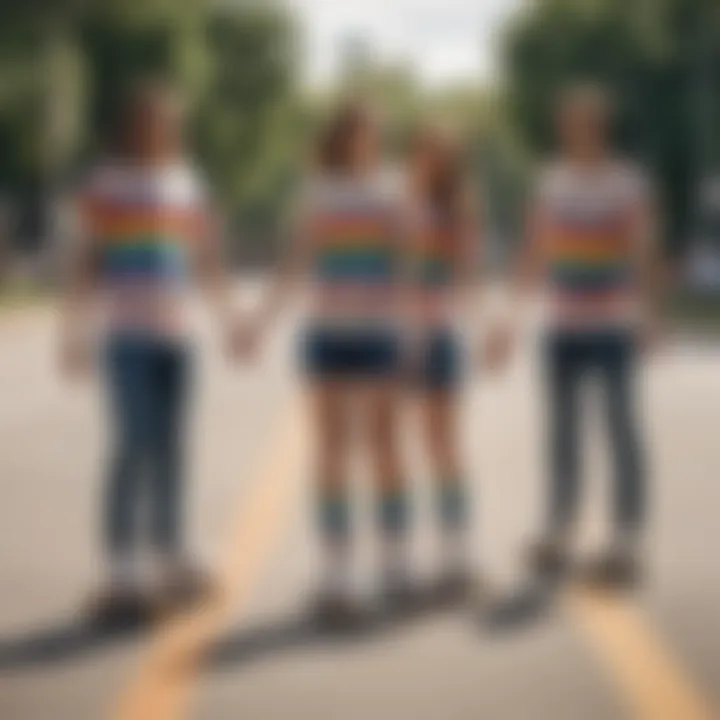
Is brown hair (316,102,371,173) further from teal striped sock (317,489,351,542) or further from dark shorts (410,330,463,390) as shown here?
teal striped sock (317,489,351,542)

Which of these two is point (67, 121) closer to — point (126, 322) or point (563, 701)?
point (126, 322)

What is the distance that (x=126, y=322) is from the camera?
5055 millimetres

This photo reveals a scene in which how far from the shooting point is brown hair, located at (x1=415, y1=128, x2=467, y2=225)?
5.09 m

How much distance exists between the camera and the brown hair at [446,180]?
5086 millimetres

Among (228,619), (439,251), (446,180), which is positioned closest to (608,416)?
(439,251)

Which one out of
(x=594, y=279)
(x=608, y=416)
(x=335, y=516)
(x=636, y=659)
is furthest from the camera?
(x=608, y=416)

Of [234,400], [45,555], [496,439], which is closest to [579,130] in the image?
[45,555]

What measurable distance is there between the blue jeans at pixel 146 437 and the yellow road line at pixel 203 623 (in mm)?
264

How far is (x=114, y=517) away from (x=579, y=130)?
1.64 metres

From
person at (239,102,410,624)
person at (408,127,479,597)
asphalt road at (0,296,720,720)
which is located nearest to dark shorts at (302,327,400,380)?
person at (239,102,410,624)

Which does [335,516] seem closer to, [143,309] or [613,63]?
[143,309]

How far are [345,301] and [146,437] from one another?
0.70m

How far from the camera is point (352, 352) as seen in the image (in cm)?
503

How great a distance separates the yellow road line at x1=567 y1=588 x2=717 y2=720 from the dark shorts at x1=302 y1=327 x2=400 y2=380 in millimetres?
864
